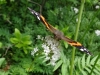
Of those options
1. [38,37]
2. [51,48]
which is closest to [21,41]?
[38,37]

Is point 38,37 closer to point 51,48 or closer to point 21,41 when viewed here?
point 21,41

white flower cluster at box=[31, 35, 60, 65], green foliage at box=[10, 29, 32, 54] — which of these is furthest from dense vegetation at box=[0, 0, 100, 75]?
white flower cluster at box=[31, 35, 60, 65]

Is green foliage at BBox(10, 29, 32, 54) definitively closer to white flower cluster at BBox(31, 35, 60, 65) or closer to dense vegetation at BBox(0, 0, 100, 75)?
dense vegetation at BBox(0, 0, 100, 75)

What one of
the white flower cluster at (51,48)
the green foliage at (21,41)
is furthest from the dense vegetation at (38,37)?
the white flower cluster at (51,48)

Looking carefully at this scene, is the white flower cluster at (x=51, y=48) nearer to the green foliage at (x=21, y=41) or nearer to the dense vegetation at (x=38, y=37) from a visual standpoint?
the dense vegetation at (x=38, y=37)

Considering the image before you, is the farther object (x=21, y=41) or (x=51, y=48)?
(x=21, y=41)

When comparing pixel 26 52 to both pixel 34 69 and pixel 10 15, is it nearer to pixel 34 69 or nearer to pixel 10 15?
pixel 34 69

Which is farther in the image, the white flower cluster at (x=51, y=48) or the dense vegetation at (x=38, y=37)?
the dense vegetation at (x=38, y=37)

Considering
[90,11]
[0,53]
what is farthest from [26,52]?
[90,11]
